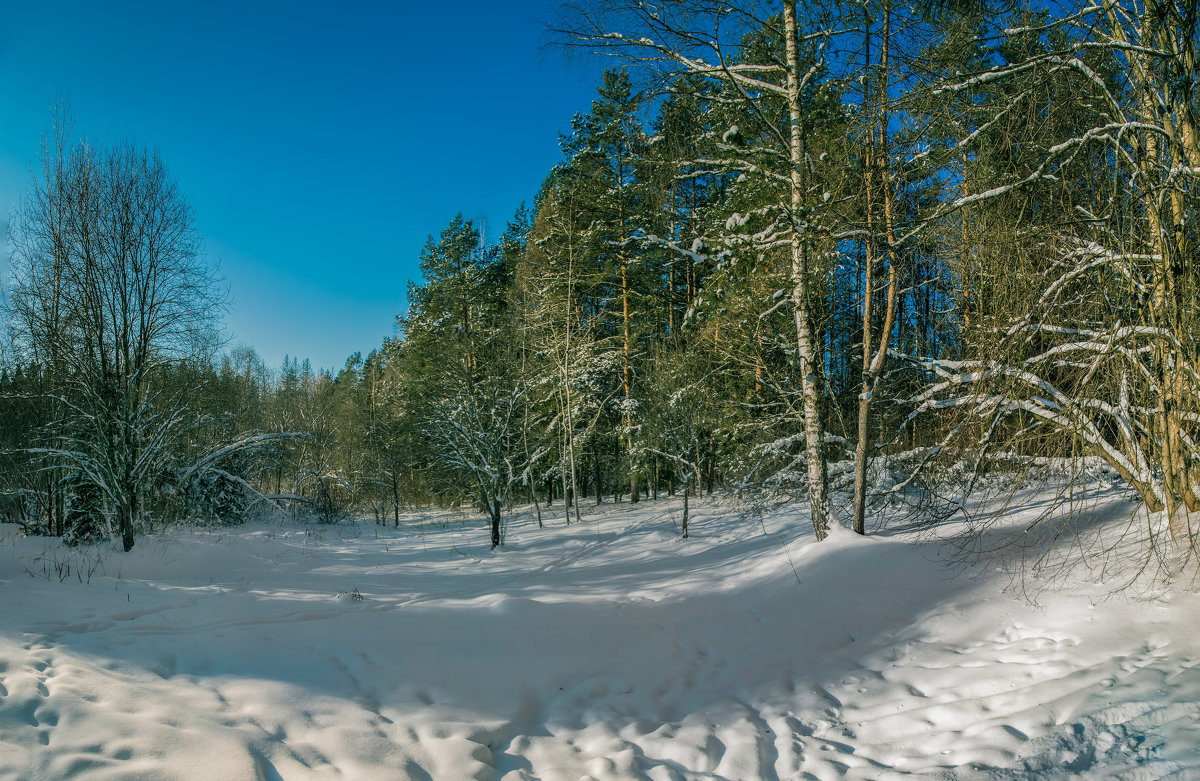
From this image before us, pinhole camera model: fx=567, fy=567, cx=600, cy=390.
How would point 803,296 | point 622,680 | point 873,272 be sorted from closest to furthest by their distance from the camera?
point 622,680 < point 873,272 < point 803,296

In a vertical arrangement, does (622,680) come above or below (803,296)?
below

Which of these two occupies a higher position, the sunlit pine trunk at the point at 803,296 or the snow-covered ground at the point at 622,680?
the sunlit pine trunk at the point at 803,296

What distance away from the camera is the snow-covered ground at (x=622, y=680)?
105 inches

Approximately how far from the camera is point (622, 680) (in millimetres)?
4195

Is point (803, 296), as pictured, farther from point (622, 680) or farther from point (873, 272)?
point (622, 680)

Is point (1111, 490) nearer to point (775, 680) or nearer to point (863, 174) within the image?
point (863, 174)

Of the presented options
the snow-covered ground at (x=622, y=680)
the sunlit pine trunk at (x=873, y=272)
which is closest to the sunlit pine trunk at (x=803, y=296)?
the sunlit pine trunk at (x=873, y=272)

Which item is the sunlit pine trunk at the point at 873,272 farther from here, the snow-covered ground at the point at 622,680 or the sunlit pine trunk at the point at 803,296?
the snow-covered ground at the point at 622,680

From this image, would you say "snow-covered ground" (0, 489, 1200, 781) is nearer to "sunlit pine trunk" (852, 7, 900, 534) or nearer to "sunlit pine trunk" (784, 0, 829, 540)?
"sunlit pine trunk" (784, 0, 829, 540)

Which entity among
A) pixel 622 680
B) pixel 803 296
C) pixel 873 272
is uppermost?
pixel 873 272

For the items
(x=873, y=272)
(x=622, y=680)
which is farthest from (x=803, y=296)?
(x=622, y=680)

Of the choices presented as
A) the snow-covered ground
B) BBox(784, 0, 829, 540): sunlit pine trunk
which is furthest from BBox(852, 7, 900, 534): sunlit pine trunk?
the snow-covered ground

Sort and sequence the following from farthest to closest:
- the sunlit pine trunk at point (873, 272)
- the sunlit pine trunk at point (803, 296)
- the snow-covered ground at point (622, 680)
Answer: the sunlit pine trunk at point (803, 296)
the sunlit pine trunk at point (873, 272)
the snow-covered ground at point (622, 680)

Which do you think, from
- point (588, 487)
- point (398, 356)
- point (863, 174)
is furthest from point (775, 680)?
point (398, 356)
